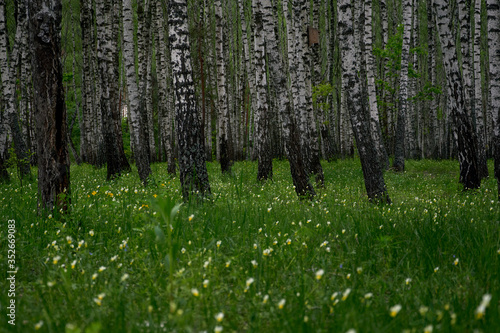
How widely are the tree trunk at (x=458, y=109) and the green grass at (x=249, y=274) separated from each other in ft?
15.6

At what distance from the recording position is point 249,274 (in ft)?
10.3

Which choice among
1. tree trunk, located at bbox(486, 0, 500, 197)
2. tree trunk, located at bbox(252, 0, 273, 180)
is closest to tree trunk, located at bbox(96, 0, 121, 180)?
tree trunk, located at bbox(252, 0, 273, 180)

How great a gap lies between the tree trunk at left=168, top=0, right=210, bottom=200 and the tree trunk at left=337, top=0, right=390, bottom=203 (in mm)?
3148

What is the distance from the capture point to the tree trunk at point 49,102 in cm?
469

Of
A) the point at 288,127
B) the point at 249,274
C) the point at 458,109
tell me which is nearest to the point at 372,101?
the point at 458,109

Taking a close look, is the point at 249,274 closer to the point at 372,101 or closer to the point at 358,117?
the point at 358,117

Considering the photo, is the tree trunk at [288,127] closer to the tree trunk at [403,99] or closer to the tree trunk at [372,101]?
the tree trunk at [372,101]

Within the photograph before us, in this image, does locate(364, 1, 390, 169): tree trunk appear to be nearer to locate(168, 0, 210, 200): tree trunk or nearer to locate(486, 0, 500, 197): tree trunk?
locate(486, 0, 500, 197): tree trunk

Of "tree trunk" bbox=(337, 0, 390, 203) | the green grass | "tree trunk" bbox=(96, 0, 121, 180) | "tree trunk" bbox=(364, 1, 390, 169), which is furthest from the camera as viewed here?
"tree trunk" bbox=(364, 1, 390, 169)

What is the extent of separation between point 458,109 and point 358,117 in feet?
13.0

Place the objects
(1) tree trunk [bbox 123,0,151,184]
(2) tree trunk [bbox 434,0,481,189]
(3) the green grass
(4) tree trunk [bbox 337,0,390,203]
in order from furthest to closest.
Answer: (1) tree trunk [bbox 123,0,151,184] < (2) tree trunk [bbox 434,0,481,189] < (4) tree trunk [bbox 337,0,390,203] < (3) the green grass

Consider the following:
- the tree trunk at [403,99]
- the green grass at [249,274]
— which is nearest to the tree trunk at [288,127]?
the green grass at [249,274]

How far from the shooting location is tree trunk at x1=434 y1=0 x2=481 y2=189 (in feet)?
30.1

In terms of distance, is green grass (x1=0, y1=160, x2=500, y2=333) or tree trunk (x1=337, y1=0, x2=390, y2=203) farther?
tree trunk (x1=337, y1=0, x2=390, y2=203)
